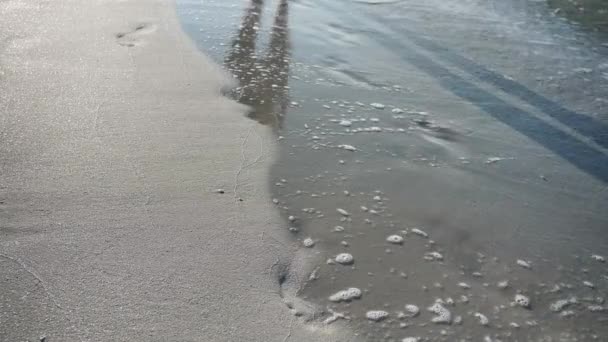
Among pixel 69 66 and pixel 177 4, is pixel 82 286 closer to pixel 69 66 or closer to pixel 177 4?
pixel 69 66

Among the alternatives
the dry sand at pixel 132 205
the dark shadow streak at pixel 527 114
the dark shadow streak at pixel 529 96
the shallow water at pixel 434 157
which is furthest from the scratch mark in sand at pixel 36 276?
the dark shadow streak at pixel 529 96

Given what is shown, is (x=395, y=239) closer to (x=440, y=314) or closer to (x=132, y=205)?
(x=440, y=314)

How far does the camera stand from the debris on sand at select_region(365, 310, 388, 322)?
225 centimetres

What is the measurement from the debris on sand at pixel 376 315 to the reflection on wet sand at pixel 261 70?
1.71 metres

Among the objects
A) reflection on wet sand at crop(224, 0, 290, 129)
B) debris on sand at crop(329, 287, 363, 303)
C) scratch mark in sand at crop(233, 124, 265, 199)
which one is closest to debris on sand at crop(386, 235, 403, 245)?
debris on sand at crop(329, 287, 363, 303)

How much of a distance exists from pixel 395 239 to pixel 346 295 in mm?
512

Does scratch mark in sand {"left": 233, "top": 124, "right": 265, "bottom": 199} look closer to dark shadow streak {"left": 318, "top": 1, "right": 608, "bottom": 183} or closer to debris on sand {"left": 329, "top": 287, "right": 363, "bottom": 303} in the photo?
debris on sand {"left": 329, "top": 287, "right": 363, "bottom": 303}

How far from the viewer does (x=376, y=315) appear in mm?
2268

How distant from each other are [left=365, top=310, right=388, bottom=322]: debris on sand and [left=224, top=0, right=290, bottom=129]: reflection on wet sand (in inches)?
67.3

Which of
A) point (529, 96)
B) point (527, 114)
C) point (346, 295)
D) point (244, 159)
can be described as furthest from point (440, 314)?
point (529, 96)

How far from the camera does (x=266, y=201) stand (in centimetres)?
288

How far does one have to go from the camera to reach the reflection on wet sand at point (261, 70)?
12.7 ft

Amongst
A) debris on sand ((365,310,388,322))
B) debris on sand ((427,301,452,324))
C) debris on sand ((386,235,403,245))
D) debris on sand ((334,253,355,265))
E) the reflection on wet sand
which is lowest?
debris on sand ((365,310,388,322))

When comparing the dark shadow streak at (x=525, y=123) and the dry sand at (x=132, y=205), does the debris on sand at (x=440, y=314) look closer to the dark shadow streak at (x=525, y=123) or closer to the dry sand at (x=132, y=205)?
the dry sand at (x=132, y=205)
